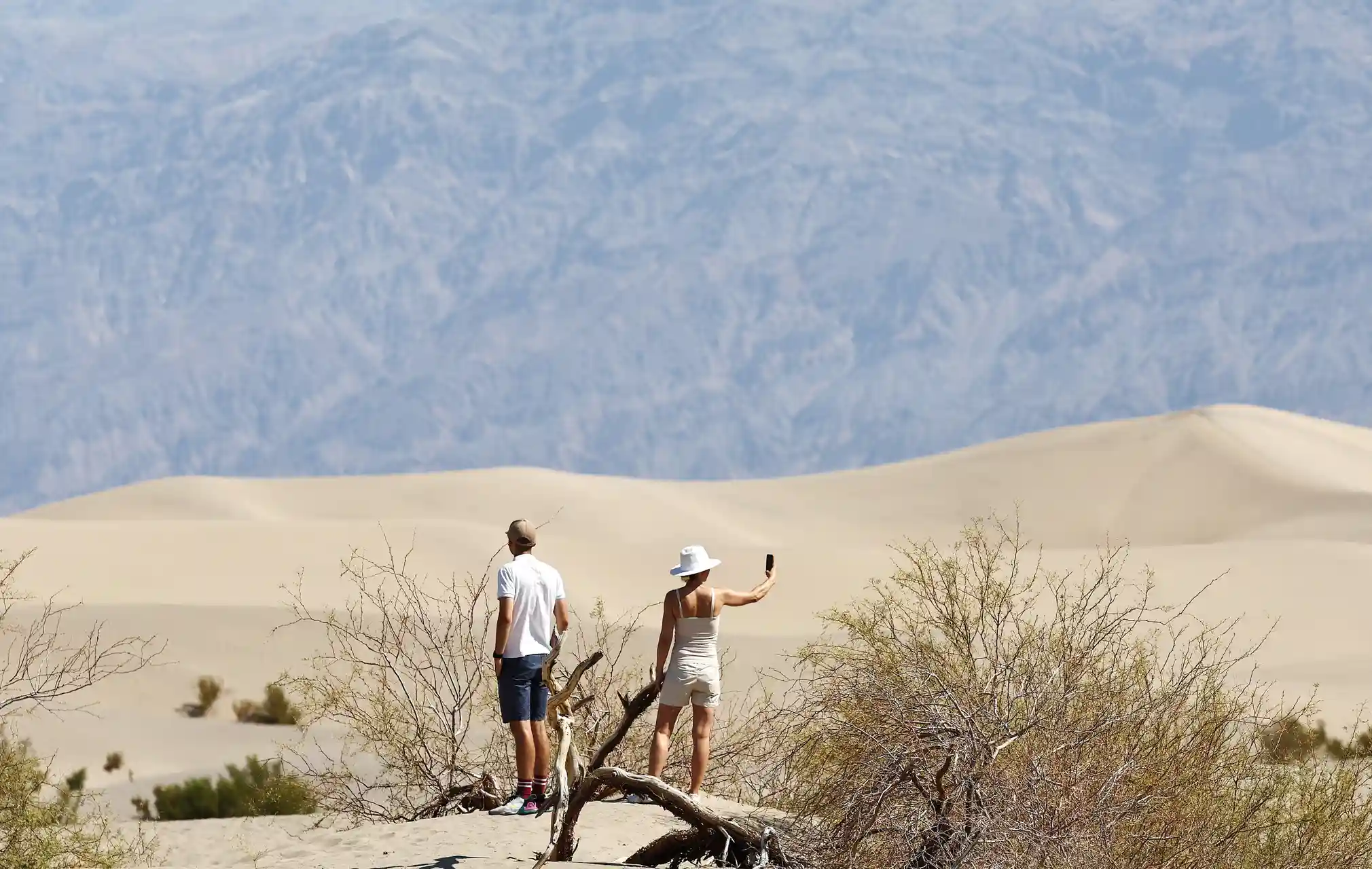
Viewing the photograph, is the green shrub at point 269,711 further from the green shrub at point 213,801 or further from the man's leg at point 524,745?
the man's leg at point 524,745

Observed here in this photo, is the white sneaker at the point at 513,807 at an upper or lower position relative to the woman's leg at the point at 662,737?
lower

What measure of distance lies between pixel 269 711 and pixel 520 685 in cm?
1693

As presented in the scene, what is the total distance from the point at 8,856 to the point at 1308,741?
7.66 metres

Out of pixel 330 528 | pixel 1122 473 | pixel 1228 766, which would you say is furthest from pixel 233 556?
pixel 1228 766

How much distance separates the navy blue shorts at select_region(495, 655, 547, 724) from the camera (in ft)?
34.1

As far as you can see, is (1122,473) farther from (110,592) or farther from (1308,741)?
(1308,741)

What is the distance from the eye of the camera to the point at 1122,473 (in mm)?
61625

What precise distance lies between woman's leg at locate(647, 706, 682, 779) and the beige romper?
65mm

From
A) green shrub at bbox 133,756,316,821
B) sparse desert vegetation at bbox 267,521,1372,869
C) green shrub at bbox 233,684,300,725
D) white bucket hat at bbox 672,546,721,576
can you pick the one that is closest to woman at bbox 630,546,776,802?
white bucket hat at bbox 672,546,721,576

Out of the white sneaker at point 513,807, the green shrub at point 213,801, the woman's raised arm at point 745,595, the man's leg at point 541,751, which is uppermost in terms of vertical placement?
the woman's raised arm at point 745,595

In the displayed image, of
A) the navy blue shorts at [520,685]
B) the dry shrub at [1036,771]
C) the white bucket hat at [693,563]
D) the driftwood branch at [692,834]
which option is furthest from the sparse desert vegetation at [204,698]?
the driftwood branch at [692,834]

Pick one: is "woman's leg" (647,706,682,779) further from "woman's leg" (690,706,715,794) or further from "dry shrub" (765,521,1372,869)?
"dry shrub" (765,521,1372,869)

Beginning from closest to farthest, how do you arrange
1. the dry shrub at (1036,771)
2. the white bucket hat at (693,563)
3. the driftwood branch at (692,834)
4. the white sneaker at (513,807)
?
1. the dry shrub at (1036,771)
2. the driftwood branch at (692,834)
3. the white bucket hat at (693,563)
4. the white sneaker at (513,807)

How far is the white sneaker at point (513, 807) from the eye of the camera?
10766mm
